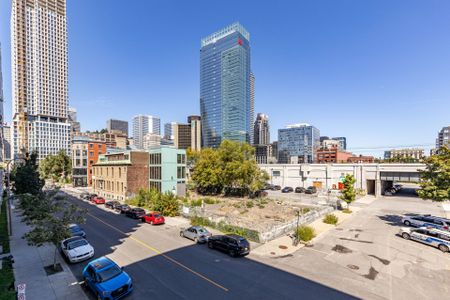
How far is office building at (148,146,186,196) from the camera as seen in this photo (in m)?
40.9

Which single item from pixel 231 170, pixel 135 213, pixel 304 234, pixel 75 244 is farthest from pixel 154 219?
pixel 231 170

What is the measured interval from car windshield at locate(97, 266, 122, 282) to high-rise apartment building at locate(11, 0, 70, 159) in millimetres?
157708

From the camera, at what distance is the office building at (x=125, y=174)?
4138cm

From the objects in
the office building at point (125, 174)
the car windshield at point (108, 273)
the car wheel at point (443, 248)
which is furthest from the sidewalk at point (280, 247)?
the office building at point (125, 174)

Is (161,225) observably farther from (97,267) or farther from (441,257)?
(441,257)

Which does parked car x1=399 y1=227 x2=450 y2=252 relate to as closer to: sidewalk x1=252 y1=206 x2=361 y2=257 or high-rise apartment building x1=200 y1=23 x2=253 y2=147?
sidewalk x1=252 y1=206 x2=361 y2=257

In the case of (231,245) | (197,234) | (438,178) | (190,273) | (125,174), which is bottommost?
(190,273)

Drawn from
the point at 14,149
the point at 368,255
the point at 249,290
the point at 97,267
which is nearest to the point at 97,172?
the point at 97,267

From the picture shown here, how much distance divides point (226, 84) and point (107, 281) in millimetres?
150623

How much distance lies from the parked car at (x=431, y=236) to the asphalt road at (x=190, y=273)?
46.1 feet

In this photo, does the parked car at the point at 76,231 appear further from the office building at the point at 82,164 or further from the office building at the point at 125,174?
the office building at the point at 82,164

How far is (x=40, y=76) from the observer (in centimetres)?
15025

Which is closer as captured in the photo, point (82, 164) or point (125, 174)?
point (125, 174)

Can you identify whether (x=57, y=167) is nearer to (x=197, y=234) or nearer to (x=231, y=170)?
(x=231, y=170)
